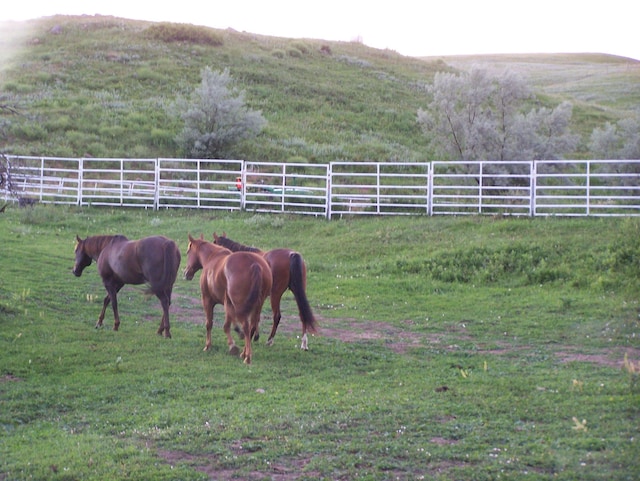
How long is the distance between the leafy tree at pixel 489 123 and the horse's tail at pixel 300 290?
19172 mm

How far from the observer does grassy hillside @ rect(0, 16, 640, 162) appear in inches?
A: 1326

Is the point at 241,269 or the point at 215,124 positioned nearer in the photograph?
the point at 241,269

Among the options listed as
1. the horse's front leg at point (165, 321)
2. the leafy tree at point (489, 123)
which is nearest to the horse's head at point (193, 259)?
the horse's front leg at point (165, 321)

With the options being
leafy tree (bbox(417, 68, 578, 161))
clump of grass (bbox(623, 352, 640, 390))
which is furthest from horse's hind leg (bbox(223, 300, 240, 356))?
leafy tree (bbox(417, 68, 578, 161))

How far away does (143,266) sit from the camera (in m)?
11.1

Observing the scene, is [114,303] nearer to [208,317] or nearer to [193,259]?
[193,259]

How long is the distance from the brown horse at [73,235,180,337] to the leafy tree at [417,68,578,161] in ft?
63.5

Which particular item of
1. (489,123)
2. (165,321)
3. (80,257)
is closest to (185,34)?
(489,123)

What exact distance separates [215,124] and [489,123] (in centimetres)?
1169

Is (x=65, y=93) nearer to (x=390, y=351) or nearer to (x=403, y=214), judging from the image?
(x=403, y=214)

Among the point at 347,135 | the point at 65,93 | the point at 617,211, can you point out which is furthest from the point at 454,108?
the point at 65,93

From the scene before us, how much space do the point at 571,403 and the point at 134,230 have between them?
51.7 ft

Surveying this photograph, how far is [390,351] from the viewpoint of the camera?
33.0 feet

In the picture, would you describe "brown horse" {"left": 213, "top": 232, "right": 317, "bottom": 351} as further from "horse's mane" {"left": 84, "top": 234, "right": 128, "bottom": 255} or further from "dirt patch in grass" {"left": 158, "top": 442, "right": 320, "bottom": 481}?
"dirt patch in grass" {"left": 158, "top": 442, "right": 320, "bottom": 481}
